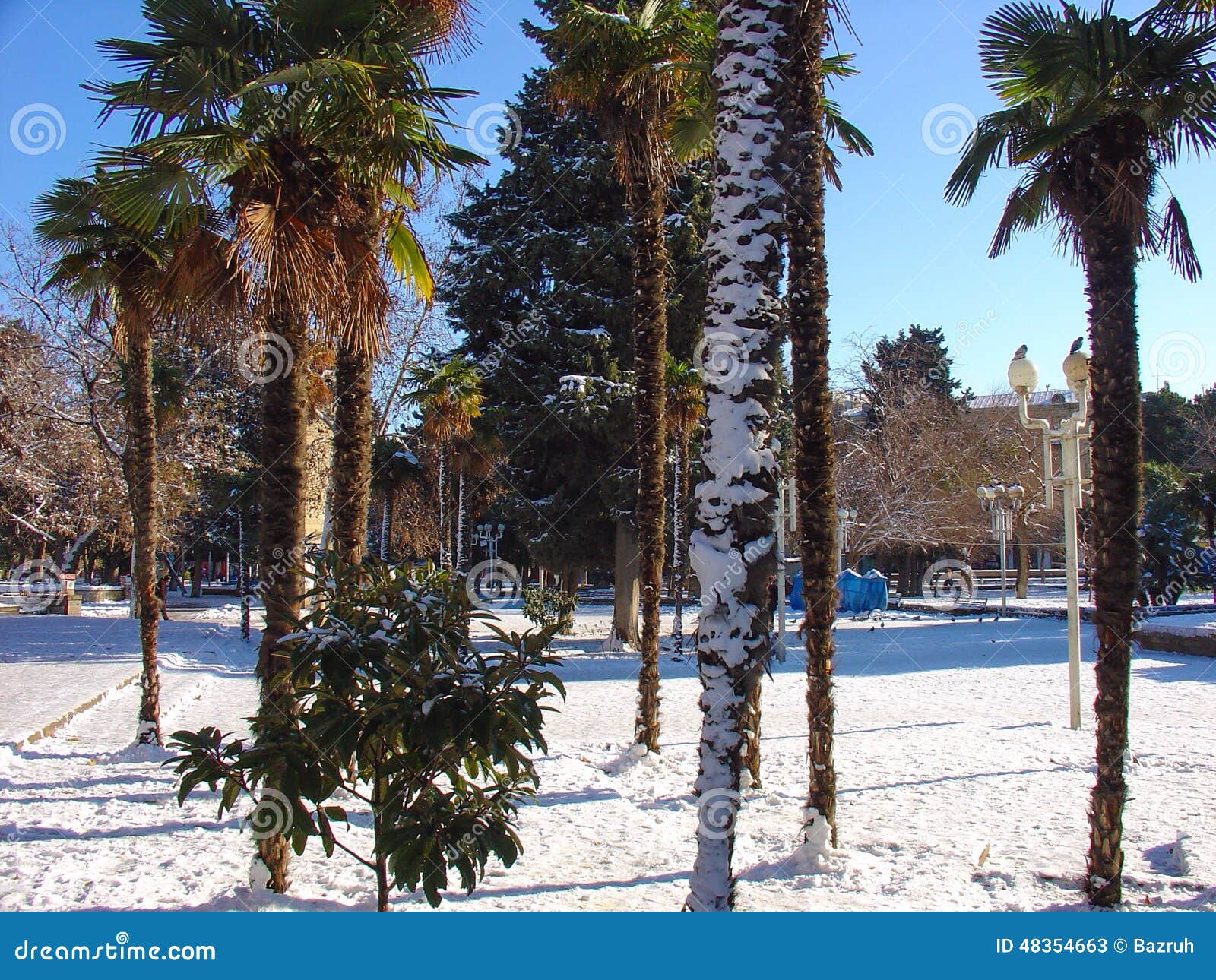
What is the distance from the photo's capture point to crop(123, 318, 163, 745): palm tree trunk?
9438 millimetres

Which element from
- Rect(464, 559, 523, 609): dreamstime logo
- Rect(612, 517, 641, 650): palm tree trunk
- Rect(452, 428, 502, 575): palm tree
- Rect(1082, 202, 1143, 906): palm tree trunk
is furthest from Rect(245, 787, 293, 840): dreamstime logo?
Rect(464, 559, 523, 609): dreamstime logo

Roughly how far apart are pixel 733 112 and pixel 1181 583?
2789 centimetres

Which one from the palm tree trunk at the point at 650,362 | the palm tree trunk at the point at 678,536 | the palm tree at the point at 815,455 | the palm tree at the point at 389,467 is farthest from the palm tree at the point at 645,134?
the palm tree at the point at 389,467

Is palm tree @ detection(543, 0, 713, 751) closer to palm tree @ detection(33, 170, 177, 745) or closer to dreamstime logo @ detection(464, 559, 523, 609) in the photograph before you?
palm tree @ detection(33, 170, 177, 745)

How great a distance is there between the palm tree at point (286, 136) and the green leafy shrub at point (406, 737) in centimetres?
186

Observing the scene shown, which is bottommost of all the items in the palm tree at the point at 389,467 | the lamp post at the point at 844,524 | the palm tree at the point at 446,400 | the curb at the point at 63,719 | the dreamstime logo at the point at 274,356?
the curb at the point at 63,719

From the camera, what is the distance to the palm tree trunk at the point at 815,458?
6.21 m

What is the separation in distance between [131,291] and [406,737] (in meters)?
7.59

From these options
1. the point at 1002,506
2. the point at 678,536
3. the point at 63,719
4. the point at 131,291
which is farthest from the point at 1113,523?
the point at 1002,506

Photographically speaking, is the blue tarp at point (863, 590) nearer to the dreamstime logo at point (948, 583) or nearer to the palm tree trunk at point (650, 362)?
the dreamstime logo at point (948, 583)

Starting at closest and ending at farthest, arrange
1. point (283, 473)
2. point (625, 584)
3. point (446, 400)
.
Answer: point (283, 473)
point (446, 400)
point (625, 584)

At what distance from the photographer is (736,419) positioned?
13.4ft

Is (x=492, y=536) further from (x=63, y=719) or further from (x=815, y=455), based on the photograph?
(x=815, y=455)

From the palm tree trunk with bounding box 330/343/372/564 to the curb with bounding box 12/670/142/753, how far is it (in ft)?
16.9
